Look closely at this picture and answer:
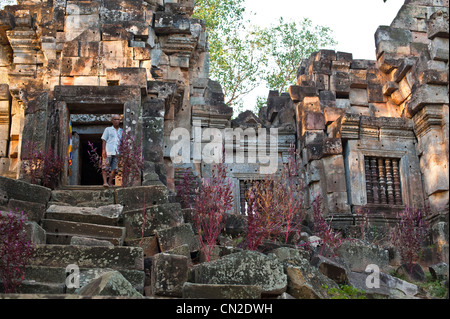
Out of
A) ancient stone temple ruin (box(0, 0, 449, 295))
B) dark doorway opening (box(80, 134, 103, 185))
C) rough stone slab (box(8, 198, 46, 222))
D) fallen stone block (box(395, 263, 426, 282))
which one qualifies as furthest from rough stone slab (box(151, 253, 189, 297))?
dark doorway opening (box(80, 134, 103, 185))

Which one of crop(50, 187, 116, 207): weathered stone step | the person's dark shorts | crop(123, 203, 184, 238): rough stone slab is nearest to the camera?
crop(123, 203, 184, 238): rough stone slab

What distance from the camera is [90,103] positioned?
10328mm

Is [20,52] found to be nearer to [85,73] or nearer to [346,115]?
[85,73]

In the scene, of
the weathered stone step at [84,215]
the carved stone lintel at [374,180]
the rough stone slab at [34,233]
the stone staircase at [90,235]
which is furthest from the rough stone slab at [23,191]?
the carved stone lintel at [374,180]

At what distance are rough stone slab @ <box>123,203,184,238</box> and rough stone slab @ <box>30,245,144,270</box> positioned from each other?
1150mm

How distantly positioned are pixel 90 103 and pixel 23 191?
8.41 feet

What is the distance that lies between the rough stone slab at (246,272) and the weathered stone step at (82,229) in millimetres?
1647

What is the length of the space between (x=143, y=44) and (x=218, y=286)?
23.8 ft

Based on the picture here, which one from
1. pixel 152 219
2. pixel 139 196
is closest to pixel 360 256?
pixel 152 219

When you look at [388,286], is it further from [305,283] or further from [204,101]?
[204,101]

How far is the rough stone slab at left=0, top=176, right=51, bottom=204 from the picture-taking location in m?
7.99

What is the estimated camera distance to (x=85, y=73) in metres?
11.2

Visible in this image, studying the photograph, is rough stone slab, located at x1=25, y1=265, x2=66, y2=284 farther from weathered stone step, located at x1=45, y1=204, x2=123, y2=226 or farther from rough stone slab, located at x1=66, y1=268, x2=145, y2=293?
weathered stone step, located at x1=45, y1=204, x2=123, y2=226

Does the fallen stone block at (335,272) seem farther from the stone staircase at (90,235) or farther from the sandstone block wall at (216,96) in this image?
the sandstone block wall at (216,96)
